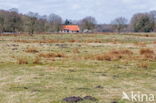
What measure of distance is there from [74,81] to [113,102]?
3237mm

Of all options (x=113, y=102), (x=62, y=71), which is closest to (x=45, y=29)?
(x=62, y=71)

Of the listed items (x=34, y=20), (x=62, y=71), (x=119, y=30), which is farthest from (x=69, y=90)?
(x=119, y=30)

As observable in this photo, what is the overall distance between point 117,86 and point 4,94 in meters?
4.15

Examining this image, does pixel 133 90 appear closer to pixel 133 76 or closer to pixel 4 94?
pixel 133 76

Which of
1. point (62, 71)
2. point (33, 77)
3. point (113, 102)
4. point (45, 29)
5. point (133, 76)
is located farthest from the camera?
point (45, 29)

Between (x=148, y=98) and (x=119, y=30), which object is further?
(x=119, y=30)

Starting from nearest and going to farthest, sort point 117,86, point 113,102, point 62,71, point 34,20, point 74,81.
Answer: point 113,102 < point 117,86 < point 74,81 < point 62,71 < point 34,20

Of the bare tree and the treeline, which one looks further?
the bare tree

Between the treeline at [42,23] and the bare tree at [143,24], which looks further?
the bare tree at [143,24]

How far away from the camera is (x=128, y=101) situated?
27.0 ft

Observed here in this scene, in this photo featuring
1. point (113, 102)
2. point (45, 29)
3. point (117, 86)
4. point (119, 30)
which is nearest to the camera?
point (113, 102)

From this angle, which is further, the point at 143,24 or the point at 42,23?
the point at 143,24

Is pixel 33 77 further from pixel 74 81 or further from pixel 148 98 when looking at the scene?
pixel 148 98

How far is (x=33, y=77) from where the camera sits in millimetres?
11984
